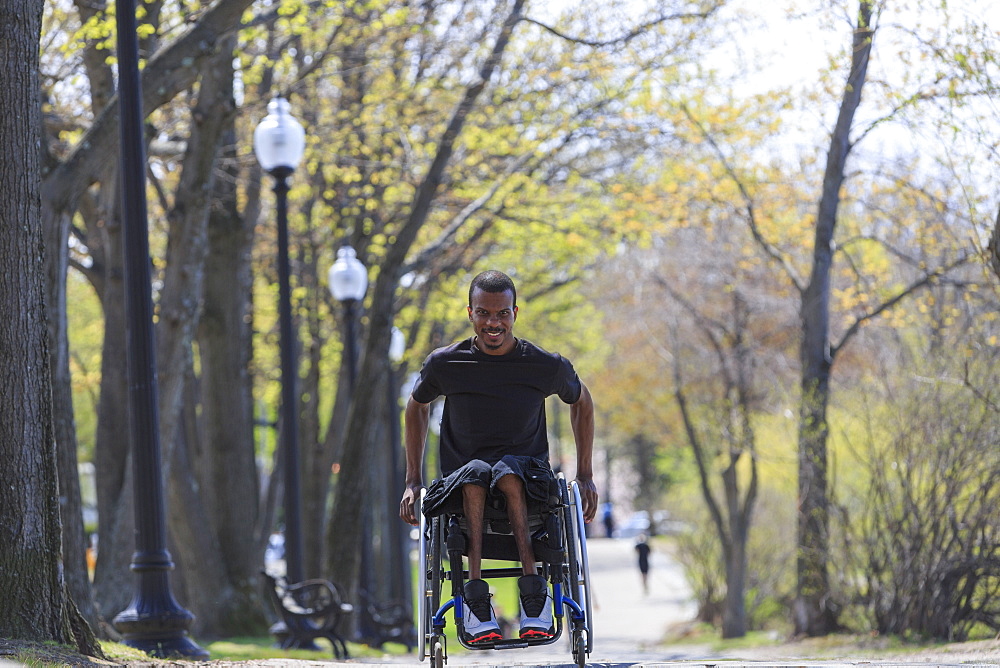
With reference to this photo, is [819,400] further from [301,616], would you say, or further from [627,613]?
[627,613]

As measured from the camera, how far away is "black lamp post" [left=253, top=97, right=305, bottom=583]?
12188 mm

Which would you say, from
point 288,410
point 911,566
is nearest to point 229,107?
point 288,410

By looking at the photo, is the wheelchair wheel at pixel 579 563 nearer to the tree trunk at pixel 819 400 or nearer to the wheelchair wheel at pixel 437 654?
the wheelchair wheel at pixel 437 654

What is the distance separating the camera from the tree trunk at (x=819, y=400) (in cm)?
1387

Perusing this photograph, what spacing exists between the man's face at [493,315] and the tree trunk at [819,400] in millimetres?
8128

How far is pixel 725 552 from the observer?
22891 millimetres

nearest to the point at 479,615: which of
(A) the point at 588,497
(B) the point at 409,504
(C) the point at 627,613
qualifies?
(B) the point at 409,504

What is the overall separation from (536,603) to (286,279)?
7.81 meters

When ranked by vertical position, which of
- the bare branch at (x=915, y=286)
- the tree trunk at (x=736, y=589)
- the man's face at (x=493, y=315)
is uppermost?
the bare branch at (x=915, y=286)

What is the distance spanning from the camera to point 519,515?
544 cm

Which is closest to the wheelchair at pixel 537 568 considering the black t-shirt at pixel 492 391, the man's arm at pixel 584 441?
the man's arm at pixel 584 441

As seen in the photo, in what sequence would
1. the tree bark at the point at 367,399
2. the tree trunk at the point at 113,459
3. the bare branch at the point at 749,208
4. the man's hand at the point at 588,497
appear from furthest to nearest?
the bare branch at the point at 749,208
the tree bark at the point at 367,399
the tree trunk at the point at 113,459
the man's hand at the point at 588,497

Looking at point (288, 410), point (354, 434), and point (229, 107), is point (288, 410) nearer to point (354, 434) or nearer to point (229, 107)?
point (354, 434)

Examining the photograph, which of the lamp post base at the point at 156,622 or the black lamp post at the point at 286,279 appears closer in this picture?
the lamp post base at the point at 156,622
